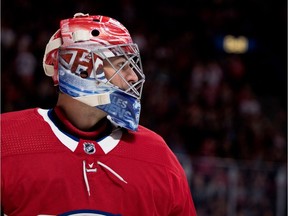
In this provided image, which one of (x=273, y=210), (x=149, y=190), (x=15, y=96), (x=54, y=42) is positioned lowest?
(x=273, y=210)

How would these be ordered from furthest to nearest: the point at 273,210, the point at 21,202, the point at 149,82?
the point at 149,82, the point at 273,210, the point at 21,202

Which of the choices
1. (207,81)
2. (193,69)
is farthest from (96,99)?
(193,69)

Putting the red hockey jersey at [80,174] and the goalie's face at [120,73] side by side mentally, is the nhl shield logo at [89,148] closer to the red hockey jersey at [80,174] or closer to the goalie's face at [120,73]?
the red hockey jersey at [80,174]

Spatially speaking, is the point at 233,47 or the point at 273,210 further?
the point at 233,47

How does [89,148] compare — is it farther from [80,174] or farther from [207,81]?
[207,81]

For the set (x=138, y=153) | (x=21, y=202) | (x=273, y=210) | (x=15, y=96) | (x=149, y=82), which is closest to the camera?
(x=21, y=202)

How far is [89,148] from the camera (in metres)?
2.39

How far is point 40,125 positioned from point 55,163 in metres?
0.14

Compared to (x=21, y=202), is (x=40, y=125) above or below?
above

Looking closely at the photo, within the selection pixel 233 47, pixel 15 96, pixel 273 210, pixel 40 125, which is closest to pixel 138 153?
pixel 40 125

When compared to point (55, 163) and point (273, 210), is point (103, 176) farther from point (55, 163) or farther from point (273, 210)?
point (273, 210)

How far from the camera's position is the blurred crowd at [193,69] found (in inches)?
336

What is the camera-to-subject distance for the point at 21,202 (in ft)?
7.51

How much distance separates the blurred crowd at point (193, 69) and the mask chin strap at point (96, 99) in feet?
17.0
